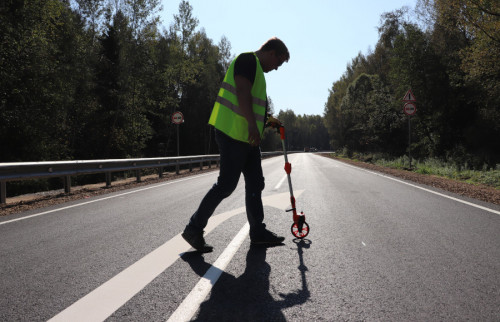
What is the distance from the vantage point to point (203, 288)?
2.66m

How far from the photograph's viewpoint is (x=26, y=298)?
249 centimetres

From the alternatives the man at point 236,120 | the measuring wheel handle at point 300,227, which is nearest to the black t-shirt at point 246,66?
the man at point 236,120

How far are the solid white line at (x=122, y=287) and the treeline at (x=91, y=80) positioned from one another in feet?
50.2

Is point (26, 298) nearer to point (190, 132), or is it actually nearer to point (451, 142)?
point (451, 142)

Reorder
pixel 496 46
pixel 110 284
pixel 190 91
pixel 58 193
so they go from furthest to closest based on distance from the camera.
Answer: pixel 190 91 → pixel 496 46 → pixel 58 193 → pixel 110 284

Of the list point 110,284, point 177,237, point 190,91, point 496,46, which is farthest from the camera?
point 190,91

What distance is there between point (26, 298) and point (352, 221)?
4163mm

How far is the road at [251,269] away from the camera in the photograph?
7.53 feet

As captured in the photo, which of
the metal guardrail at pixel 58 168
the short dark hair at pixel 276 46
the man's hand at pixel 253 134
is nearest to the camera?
the man's hand at pixel 253 134

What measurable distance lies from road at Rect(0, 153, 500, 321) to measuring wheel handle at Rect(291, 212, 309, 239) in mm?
103

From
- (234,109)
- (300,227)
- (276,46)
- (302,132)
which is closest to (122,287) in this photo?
(234,109)

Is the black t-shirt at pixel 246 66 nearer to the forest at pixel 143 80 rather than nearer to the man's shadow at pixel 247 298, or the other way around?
the man's shadow at pixel 247 298

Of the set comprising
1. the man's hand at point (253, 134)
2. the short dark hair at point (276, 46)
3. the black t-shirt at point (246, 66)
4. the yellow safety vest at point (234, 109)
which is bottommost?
the man's hand at point (253, 134)

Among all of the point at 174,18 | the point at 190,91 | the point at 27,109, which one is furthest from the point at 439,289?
the point at 190,91
